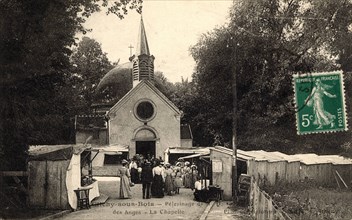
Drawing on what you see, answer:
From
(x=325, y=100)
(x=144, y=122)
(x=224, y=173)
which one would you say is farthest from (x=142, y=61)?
(x=325, y=100)

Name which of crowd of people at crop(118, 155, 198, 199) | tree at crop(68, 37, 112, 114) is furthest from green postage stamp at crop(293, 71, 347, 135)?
tree at crop(68, 37, 112, 114)

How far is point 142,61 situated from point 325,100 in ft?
84.2

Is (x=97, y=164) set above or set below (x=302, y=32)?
below

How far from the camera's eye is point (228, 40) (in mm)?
30719

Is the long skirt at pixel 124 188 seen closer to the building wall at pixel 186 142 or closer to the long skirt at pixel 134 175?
the long skirt at pixel 134 175

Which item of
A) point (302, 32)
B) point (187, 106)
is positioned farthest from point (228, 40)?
point (187, 106)

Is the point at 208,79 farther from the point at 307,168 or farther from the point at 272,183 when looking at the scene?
the point at 272,183

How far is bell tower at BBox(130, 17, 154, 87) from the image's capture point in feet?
135

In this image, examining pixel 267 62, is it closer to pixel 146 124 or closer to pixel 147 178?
pixel 146 124

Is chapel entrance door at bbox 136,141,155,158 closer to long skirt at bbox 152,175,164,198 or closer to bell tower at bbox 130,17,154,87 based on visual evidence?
bell tower at bbox 130,17,154,87

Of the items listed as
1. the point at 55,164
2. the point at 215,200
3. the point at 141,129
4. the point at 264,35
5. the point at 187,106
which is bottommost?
the point at 215,200

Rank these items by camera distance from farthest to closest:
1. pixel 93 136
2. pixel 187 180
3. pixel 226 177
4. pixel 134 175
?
pixel 93 136
pixel 134 175
pixel 187 180
pixel 226 177

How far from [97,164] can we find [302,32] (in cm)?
1819

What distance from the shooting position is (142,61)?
4122cm
